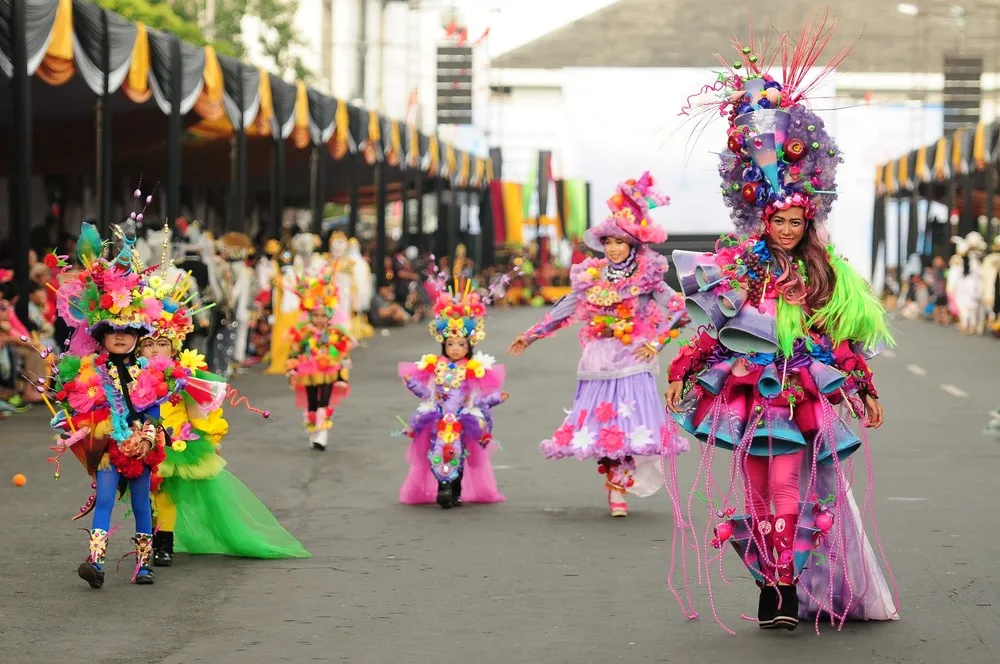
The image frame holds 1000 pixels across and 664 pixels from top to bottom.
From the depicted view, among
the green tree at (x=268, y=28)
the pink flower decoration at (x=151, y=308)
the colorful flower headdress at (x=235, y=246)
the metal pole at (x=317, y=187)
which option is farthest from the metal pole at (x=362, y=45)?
the pink flower decoration at (x=151, y=308)

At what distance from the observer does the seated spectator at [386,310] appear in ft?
134

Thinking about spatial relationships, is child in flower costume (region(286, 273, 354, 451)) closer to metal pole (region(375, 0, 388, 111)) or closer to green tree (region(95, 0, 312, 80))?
green tree (region(95, 0, 312, 80))

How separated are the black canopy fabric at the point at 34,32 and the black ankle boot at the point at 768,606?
13213 mm

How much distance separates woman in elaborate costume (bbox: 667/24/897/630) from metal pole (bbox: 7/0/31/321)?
12731 mm

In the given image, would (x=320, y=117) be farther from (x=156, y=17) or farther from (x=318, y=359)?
(x=318, y=359)

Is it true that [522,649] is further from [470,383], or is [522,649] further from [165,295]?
[470,383]

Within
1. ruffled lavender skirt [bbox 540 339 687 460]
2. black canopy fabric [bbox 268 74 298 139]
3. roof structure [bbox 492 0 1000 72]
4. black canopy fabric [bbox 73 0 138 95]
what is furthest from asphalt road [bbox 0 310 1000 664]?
roof structure [bbox 492 0 1000 72]

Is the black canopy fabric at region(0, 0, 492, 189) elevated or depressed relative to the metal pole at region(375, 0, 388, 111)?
depressed

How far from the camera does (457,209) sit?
6059 cm

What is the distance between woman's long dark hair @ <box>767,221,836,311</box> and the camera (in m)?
7.59

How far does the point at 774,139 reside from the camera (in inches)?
305

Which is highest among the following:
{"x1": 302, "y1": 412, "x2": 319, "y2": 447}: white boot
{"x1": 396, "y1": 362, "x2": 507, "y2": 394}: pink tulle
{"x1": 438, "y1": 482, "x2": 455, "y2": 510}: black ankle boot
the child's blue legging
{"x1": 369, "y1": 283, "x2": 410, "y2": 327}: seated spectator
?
{"x1": 396, "y1": 362, "x2": 507, "y2": 394}: pink tulle

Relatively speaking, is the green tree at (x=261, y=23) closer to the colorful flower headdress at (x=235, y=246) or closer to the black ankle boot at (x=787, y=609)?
the colorful flower headdress at (x=235, y=246)

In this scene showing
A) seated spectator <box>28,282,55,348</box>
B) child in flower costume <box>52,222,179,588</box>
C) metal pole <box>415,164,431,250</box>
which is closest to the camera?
child in flower costume <box>52,222,179,588</box>
